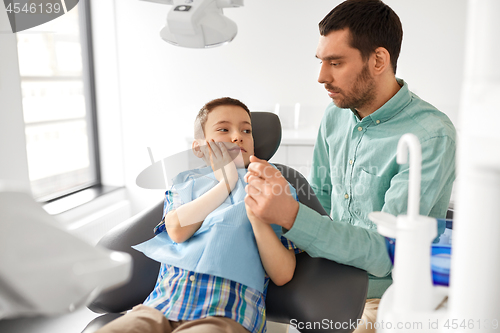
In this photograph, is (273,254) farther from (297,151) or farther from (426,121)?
(297,151)

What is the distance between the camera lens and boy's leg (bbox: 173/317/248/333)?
2.30ft

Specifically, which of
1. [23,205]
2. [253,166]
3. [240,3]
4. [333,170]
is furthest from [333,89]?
[23,205]

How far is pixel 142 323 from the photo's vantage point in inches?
28.1

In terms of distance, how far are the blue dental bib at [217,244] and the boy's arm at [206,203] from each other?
0.02 metres

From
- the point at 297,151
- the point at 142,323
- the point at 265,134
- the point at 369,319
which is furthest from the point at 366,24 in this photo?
the point at 297,151

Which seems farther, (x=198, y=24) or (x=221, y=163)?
(x=221, y=163)

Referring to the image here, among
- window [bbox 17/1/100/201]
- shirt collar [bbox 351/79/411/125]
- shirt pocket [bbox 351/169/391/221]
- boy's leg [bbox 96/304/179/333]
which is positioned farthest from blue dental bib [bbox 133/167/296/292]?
window [bbox 17/1/100/201]

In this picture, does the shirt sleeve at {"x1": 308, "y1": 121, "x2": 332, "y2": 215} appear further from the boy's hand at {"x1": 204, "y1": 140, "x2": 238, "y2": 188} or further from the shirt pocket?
the boy's hand at {"x1": 204, "y1": 140, "x2": 238, "y2": 188}

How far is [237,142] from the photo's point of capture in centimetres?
95

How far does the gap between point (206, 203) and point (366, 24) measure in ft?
1.99

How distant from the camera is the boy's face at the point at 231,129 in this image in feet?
3.07

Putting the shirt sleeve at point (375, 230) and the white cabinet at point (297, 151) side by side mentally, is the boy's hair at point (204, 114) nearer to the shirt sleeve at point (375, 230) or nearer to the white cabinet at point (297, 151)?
the shirt sleeve at point (375, 230)

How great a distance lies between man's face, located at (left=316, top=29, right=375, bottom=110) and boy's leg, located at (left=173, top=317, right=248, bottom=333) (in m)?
0.63

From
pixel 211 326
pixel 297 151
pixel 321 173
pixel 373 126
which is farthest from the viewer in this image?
pixel 297 151
